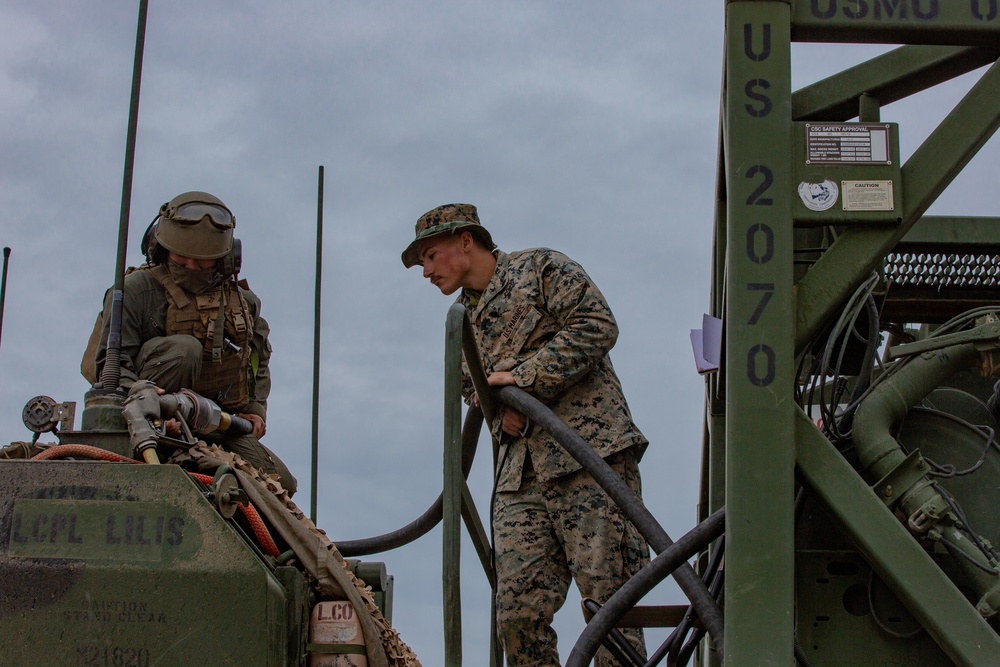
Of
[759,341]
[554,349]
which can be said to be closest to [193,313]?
[554,349]

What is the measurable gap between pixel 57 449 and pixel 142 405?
1.16 feet

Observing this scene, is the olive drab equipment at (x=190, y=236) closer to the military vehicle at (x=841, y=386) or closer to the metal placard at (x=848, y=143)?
the military vehicle at (x=841, y=386)

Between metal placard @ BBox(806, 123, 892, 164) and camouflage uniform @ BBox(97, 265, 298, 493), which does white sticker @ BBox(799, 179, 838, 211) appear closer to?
metal placard @ BBox(806, 123, 892, 164)

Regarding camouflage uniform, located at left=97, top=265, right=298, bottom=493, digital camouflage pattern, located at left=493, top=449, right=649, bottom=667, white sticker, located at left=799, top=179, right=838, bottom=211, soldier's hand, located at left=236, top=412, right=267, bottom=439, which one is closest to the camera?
white sticker, located at left=799, top=179, right=838, bottom=211

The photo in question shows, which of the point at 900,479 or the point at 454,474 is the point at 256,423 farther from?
the point at 900,479

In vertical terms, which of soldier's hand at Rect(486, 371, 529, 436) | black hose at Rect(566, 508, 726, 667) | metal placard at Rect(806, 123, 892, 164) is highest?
metal placard at Rect(806, 123, 892, 164)

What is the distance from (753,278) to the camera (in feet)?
12.1

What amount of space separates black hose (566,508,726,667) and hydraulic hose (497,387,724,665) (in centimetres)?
4

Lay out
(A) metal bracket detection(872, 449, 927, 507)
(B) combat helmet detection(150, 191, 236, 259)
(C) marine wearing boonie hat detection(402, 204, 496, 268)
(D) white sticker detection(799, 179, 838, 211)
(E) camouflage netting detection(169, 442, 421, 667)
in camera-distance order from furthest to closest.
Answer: (B) combat helmet detection(150, 191, 236, 259) < (C) marine wearing boonie hat detection(402, 204, 496, 268) < (E) camouflage netting detection(169, 442, 421, 667) < (A) metal bracket detection(872, 449, 927, 507) < (D) white sticker detection(799, 179, 838, 211)

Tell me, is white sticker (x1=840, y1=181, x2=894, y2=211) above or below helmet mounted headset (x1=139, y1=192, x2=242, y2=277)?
below

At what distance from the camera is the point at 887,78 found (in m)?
4.20

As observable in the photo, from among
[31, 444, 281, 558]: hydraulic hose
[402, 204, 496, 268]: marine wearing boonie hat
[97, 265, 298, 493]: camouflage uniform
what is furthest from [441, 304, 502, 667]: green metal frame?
[97, 265, 298, 493]: camouflage uniform

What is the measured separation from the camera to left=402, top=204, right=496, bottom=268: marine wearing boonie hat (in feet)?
16.2

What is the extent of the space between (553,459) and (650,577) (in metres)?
0.82
